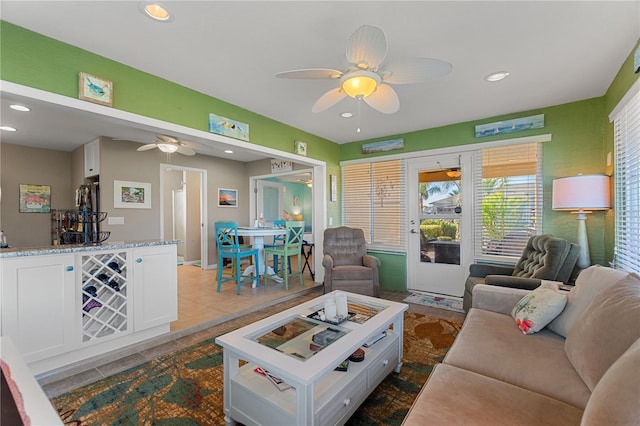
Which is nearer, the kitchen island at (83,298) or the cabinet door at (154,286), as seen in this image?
the kitchen island at (83,298)

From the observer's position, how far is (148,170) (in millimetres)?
4977

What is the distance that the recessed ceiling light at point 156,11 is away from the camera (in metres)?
1.61

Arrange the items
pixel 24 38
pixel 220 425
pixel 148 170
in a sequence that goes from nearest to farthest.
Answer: pixel 220 425
pixel 24 38
pixel 148 170

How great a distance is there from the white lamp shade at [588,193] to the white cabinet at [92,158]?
6202mm

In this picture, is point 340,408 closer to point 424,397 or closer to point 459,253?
point 424,397

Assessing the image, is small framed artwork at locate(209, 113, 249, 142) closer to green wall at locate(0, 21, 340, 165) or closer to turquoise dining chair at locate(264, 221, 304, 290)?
green wall at locate(0, 21, 340, 165)

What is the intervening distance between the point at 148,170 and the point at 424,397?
538cm

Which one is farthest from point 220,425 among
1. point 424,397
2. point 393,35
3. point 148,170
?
point 148,170

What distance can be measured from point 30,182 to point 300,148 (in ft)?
16.3

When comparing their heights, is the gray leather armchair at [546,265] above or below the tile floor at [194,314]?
above

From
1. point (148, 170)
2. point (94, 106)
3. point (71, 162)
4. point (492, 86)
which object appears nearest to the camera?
point (94, 106)

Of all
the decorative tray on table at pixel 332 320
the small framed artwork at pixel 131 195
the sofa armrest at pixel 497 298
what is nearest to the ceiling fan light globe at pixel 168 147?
the small framed artwork at pixel 131 195

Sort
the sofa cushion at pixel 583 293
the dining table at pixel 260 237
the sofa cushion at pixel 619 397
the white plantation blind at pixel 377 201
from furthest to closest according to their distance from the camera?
the dining table at pixel 260 237 < the white plantation blind at pixel 377 201 < the sofa cushion at pixel 583 293 < the sofa cushion at pixel 619 397

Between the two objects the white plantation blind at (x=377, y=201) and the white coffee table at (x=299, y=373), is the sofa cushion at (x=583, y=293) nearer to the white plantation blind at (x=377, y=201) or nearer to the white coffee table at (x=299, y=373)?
the white coffee table at (x=299, y=373)
